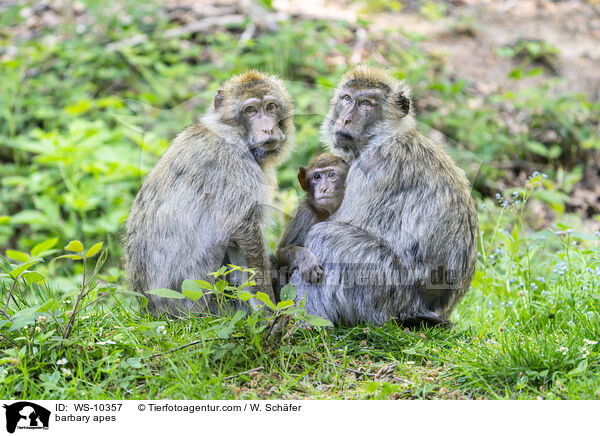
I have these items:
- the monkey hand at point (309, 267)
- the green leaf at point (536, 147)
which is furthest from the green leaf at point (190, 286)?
the green leaf at point (536, 147)

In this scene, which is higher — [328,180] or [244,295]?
[328,180]

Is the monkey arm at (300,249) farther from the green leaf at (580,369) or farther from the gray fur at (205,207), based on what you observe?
the green leaf at (580,369)

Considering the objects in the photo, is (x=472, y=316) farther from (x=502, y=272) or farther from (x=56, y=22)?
(x=56, y=22)

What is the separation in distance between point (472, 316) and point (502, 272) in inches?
30.4

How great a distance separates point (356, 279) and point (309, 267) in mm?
332

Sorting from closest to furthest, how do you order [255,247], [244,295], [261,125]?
[244,295], [255,247], [261,125]

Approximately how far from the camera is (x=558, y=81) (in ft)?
32.0

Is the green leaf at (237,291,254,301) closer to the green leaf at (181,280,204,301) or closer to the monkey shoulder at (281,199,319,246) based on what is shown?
the green leaf at (181,280,204,301)

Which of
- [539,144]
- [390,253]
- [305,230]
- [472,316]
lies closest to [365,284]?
[390,253]

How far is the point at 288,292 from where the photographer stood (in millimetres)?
4027

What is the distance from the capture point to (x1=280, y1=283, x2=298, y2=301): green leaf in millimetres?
4004
